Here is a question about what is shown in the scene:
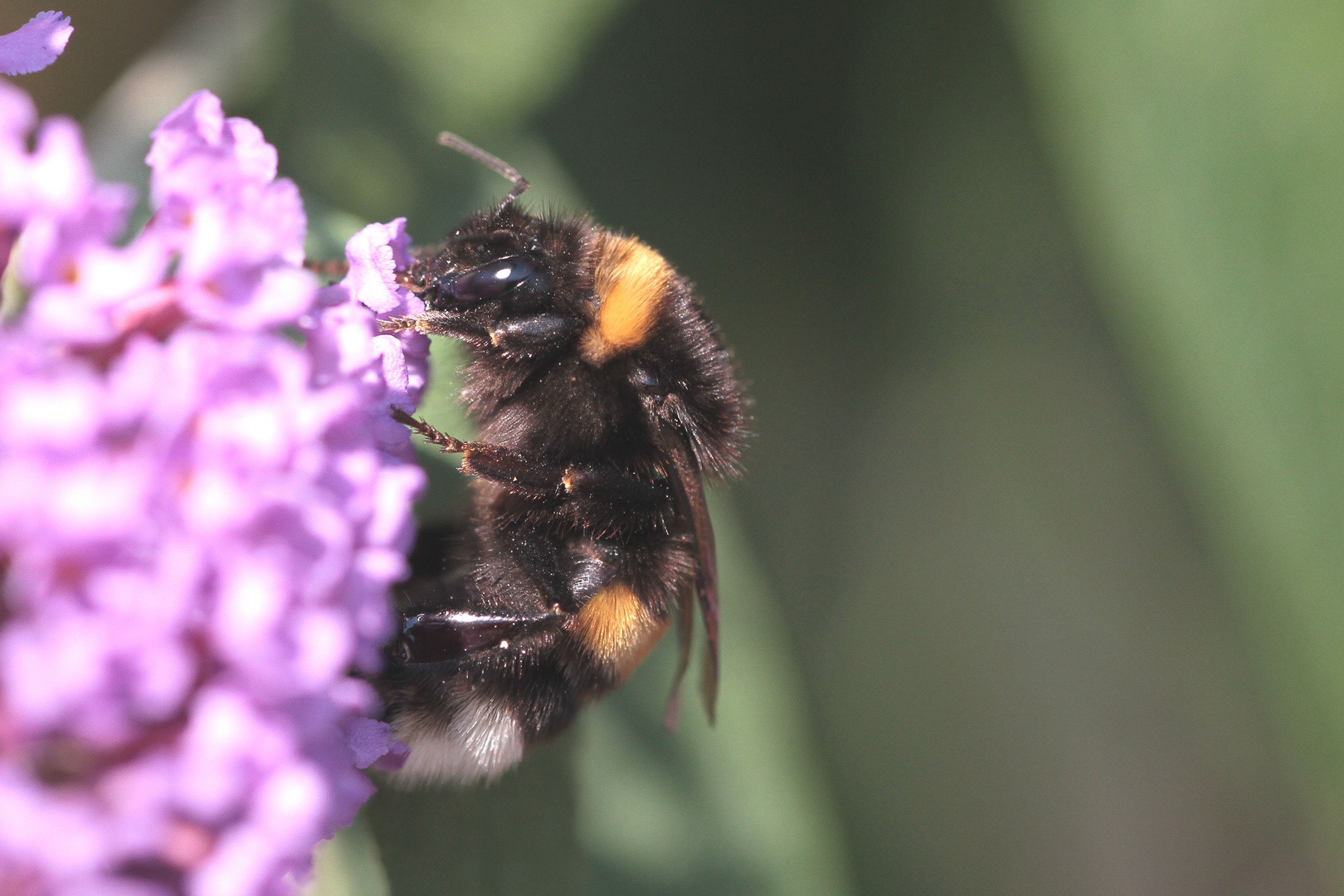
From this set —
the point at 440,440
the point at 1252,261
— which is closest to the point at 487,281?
the point at 440,440

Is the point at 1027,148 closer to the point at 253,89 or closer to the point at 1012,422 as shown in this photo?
the point at 1012,422

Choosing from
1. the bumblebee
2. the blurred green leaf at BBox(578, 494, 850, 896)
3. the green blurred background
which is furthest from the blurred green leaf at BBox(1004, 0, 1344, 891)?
the bumblebee

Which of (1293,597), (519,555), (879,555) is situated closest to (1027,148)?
(879,555)

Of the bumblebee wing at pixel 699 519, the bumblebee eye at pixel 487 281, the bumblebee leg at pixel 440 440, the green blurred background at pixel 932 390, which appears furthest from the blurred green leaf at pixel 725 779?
the bumblebee eye at pixel 487 281

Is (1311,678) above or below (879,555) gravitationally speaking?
above

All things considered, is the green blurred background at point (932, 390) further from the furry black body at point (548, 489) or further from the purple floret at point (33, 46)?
the purple floret at point (33, 46)

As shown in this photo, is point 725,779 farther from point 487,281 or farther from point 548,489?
point 487,281

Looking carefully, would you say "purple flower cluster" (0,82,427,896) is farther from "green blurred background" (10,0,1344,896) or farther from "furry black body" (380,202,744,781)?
"green blurred background" (10,0,1344,896)
